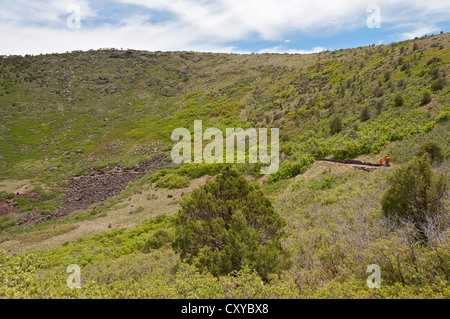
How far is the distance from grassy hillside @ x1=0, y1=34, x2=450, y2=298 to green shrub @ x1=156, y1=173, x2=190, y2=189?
0.24m

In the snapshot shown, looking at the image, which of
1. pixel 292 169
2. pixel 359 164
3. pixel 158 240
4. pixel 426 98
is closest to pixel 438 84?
pixel 426 98

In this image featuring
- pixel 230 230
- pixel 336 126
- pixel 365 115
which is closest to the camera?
pixel 230 230

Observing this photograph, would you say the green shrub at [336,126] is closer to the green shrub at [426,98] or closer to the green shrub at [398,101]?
the green shrub at [398,101]

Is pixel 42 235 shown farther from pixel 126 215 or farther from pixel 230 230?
pixel 230 230

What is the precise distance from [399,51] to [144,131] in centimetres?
4552

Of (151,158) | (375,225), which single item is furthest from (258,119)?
(375,225)

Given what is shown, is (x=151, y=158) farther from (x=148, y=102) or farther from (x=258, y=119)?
→ (x=148, y=102)

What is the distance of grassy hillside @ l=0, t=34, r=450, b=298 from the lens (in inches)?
197

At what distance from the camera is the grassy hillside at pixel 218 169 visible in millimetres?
5004

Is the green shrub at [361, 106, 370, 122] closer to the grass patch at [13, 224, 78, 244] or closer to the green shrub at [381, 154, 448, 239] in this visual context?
the green shrub at [381, 154, 448, 239]

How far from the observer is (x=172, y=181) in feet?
81.4

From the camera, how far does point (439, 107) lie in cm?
1778

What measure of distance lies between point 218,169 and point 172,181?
5137 millimetres

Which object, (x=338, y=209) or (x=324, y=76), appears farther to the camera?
(x=324, y=76)
